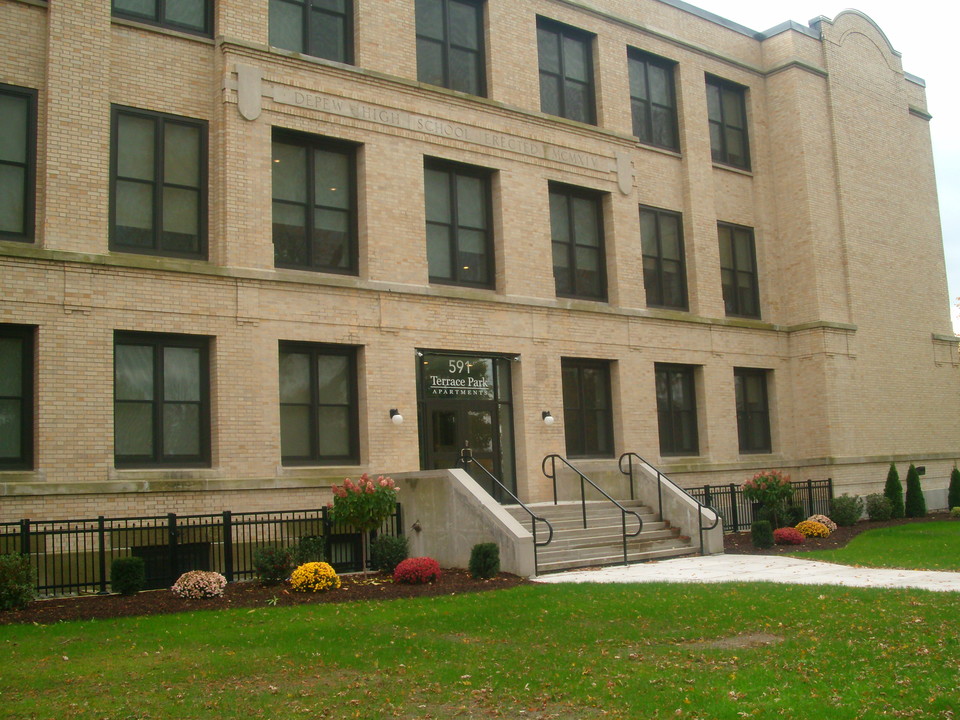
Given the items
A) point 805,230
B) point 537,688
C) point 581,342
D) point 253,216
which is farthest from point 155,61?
point 805,230

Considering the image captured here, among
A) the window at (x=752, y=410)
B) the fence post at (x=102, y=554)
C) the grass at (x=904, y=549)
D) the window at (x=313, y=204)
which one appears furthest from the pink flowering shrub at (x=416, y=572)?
the window at (x=752, y=410)

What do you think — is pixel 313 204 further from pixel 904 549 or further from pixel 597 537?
pixel 904 549

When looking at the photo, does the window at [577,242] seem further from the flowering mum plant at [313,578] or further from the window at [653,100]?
the flowering mum plant at [313,578]

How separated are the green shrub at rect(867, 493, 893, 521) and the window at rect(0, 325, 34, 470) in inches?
864

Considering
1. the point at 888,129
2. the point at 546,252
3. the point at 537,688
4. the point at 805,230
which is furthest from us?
the point at 888,129

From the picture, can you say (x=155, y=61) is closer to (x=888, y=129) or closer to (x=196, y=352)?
(x=196, y=352)

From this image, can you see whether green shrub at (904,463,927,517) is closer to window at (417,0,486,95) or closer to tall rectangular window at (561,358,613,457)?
tall rectangular window at (561,358,613,457)

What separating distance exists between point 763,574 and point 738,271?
13998mm

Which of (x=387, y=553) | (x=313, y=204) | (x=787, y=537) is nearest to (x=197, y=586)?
(x=387, y=553)

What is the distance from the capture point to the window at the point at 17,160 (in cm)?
1741

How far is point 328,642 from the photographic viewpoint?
11289mm

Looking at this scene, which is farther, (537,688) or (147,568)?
(147,568)

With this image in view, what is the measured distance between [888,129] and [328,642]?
27703 mm

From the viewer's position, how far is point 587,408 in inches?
969
